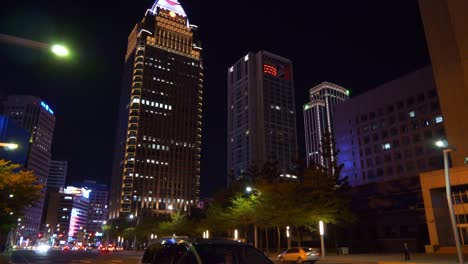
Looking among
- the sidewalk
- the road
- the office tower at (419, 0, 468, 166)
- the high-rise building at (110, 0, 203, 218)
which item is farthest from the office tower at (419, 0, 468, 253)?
the high-rise building at (110, 0, 203, 218)

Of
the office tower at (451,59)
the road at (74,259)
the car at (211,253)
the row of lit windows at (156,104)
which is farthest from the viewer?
the row of lit windows at (156,104)

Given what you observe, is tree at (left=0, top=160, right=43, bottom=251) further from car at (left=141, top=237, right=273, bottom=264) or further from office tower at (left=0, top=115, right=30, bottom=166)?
office tower at (left=0, top=115, right=30, bottom=166)

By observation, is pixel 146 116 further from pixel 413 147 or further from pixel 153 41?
pixel 413 147

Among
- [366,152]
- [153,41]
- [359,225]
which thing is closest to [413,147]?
[366,152]

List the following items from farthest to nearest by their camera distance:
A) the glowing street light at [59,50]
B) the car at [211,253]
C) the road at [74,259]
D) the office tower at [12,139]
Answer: the office tower at [12,139] < the road at [74,259] < the glowing street light at [59,50] < the car at [211,253]

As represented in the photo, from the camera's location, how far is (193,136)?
188125 mm

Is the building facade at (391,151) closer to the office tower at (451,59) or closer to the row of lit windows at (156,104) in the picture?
the office tower at (451,59)

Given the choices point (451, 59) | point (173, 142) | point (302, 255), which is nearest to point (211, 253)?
point (302, 255)

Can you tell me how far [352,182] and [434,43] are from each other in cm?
6702

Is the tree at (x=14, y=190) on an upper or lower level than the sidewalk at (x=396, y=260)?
upper

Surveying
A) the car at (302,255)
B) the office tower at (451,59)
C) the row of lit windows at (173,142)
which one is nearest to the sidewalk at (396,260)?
the car at (302,255)

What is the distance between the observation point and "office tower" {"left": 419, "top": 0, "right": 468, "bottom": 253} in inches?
1737

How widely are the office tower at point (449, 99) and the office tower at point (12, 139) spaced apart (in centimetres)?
9210

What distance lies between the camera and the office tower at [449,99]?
4412 cm
